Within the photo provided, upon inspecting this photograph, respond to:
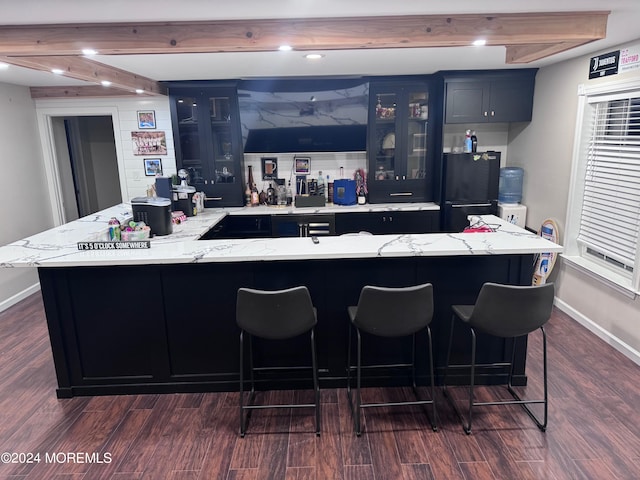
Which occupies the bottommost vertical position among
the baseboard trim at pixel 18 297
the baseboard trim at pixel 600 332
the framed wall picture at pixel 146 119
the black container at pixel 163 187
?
the baseboard trim at pixel 600 332

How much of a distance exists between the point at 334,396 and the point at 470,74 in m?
3.68

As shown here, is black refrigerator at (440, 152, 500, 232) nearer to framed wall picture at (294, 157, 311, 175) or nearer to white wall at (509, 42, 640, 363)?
white wall at (509, 42, 640, 363)

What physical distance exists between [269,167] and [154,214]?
215 cm

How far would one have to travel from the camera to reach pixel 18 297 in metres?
4.67

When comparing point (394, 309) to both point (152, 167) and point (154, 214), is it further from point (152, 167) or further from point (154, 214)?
point (152, 167)

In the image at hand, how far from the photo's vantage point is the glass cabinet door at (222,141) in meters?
4.95

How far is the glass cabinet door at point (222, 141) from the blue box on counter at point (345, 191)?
1.18m

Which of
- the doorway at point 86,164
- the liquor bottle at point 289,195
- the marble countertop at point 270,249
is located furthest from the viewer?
the doorway at point 86,164

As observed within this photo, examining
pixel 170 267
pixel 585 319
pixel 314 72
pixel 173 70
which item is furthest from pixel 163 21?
pixel 585 319

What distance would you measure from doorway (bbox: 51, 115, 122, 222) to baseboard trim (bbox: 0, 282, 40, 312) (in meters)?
0.95

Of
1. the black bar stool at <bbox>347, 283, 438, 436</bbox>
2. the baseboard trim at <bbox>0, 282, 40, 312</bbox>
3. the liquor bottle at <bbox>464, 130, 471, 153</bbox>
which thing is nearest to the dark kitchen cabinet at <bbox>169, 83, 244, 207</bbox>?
the baseboard trim at <bbox>0, 282, 40, 312</bbox>

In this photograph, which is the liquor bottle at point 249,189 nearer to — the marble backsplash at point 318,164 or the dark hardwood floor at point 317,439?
the marble backsplash at point 318,164

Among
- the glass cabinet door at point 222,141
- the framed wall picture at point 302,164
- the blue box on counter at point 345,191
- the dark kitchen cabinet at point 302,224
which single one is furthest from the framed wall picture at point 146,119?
the blue box on counter at point 345,191

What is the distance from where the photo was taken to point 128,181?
538 cm
